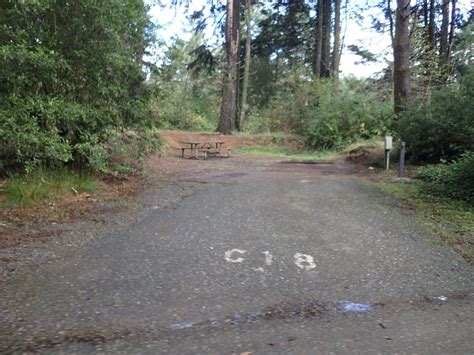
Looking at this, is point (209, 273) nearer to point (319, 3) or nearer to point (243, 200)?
point (243, 200)

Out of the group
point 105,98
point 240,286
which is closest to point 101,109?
point 105,98

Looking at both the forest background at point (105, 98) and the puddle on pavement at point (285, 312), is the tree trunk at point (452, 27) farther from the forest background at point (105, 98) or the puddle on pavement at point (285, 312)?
the puddle on pavement at point (285, 312)

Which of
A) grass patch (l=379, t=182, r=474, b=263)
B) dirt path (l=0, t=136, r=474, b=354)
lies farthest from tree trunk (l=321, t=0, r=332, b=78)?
dirt path (l=0, t=136, r=474, b=354)

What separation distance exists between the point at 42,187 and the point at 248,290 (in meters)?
4.98

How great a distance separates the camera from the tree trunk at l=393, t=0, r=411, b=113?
1470cm

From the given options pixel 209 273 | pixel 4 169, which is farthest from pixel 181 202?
pixel 209 273

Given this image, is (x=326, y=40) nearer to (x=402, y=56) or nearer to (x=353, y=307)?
(x=402, y=56)

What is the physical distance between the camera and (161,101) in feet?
35.3

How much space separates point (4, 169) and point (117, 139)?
2.35 meters

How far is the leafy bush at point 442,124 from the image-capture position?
33.5ft

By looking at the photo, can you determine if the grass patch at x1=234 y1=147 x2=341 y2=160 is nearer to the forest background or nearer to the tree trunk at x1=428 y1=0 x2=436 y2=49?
the forest background

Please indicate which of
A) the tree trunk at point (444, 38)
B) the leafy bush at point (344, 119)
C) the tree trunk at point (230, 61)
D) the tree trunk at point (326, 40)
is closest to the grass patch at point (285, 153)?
the leafy bush at point (344, 119)

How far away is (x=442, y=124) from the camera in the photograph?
11.6 meters

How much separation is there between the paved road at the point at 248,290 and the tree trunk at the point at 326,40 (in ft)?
74.8
